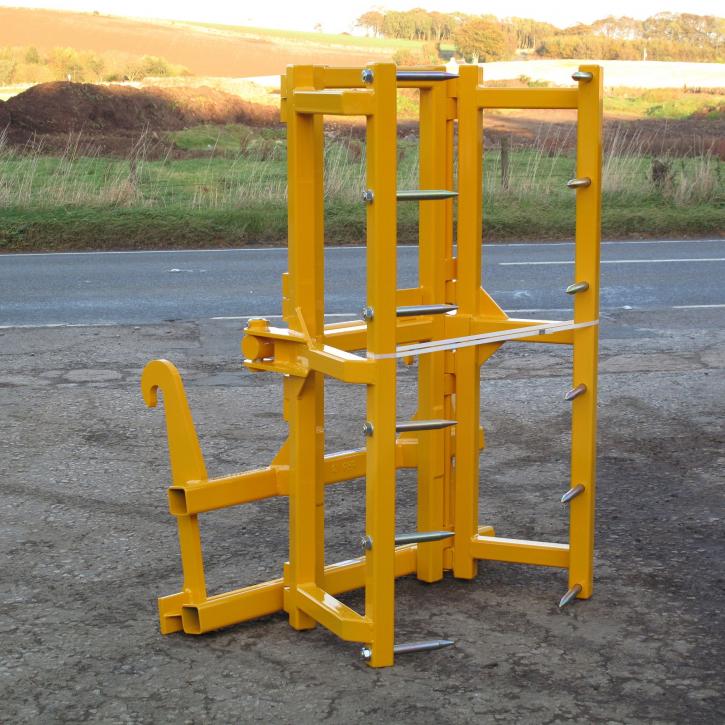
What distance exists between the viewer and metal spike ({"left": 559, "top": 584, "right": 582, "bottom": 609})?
4294 millimetres

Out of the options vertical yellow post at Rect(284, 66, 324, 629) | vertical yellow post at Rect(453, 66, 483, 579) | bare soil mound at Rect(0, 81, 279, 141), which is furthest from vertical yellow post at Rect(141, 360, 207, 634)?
bare soil mound at Rect(0, 81, 279, 141)

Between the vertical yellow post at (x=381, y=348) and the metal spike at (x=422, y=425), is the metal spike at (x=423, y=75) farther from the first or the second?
the metal spike at (x=422, y=425)

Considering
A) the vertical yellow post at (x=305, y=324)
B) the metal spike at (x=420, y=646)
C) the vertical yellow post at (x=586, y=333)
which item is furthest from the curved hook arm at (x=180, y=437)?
the vertical yellow post at (x=586, y=333)

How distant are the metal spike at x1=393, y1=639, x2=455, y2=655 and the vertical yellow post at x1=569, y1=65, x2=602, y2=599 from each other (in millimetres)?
702

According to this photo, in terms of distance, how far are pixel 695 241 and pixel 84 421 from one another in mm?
11567

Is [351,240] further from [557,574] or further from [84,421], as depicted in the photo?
[557,574]

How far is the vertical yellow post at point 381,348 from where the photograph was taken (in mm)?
3496

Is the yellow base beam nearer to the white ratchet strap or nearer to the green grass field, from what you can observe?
the white ratchet strap

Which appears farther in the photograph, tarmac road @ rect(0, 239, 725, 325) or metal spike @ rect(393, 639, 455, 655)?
tarmac road @ rect(0, 239, 725, 325)

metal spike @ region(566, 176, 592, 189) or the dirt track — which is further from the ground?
metal spike @ region(566, 176, 592, 189)

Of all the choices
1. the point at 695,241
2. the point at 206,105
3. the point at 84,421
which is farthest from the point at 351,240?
the point at 206,105

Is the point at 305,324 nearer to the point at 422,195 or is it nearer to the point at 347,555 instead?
the point at 422,195

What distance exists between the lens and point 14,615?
4266 mm

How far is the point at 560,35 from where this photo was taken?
255ft
